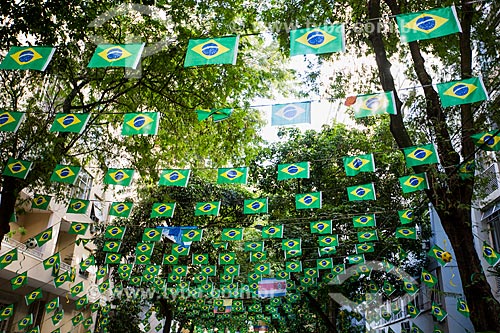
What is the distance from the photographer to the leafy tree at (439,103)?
7000 mm

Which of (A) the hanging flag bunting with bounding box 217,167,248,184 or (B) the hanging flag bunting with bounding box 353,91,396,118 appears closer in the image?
(B) the hanging flag bunting with bounding box 353,91,396,118

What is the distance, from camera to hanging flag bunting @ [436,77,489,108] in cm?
674

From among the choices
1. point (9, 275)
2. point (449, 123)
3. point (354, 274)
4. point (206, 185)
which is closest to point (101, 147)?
point (9, 275)

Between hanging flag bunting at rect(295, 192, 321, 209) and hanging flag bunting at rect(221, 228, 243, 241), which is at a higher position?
hanging flag bunting at rect(295, 192, 321, 209)

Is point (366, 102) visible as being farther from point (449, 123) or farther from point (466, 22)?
point (449, 123)

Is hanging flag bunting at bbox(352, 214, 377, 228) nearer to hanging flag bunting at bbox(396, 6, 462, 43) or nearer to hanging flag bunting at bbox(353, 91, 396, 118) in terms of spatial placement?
hanging flag bunting at bbox(353, 91, 396, 118)

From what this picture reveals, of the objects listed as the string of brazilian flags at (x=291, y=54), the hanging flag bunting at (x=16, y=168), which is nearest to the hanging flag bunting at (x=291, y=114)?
the string of brazilian flags at (x=291, y=54)

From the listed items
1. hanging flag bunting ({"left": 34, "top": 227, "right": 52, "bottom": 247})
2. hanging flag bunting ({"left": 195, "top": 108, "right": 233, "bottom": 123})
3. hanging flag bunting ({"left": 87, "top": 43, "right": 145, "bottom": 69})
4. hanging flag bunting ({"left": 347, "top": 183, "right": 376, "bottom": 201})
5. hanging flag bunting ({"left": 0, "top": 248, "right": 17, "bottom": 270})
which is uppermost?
hanging flag bunting ({"left": 87, "top": 43, "right": 145, "bottom": 69})

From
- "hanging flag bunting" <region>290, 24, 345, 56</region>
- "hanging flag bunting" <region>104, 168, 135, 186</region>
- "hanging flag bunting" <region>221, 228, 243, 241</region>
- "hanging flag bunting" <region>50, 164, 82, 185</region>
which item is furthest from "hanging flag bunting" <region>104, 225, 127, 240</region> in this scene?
"hanging flag bunting" <region>290, 24, 345, 56</region>

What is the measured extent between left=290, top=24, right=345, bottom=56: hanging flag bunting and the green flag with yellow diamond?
0.83 meters

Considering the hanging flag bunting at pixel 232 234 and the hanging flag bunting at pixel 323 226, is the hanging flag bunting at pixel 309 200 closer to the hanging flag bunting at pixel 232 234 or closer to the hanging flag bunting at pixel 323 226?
the hanging flag bunting at pixel 323 226

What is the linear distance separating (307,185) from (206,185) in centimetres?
406

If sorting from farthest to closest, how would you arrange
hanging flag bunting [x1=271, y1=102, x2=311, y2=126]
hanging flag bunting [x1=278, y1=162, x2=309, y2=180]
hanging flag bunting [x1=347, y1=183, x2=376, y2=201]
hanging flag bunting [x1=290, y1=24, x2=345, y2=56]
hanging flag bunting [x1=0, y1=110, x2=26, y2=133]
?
1. hanging flag bunting [x1=347, y1=183, x2=376, y2=201]
2. hanging flag bunting [x1=278, y1=162, x2=309, y2=180]
3. hanging flag bunting [x1=0, y1=110, x2=26, y2=133]
4. hanging flag bunting [x1=271, y1=102, x2=311, y2=126]
5. hanging flag bunting [x1=290, y1=24, x2=345, y2=56]

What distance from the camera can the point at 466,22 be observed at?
7375mm
